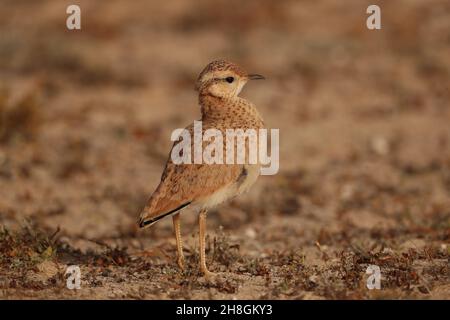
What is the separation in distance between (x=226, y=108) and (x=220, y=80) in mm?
226

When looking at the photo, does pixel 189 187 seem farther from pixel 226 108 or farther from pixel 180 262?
pixel 226 108

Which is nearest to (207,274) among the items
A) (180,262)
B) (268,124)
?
(180,262)

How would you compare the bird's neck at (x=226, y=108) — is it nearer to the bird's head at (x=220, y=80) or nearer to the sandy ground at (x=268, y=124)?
the bird's head at (x=220, y=80)

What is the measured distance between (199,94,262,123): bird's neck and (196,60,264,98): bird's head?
0.04 m

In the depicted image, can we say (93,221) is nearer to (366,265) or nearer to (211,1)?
(366,265)

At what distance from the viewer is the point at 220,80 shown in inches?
209

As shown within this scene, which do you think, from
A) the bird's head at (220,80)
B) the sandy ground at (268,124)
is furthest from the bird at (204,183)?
the sandy ground at (268,124)

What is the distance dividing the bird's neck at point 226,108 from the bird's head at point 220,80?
40 mm

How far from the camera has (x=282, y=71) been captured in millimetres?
12148

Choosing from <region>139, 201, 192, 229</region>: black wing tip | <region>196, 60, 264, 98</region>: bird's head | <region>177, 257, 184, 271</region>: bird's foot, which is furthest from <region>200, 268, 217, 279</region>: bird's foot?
<region>196, 60, 264, 98</region>: bird's head

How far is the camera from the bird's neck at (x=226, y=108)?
5.15 meters

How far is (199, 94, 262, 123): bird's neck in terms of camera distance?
5152mm

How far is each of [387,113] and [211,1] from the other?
5.90 m
